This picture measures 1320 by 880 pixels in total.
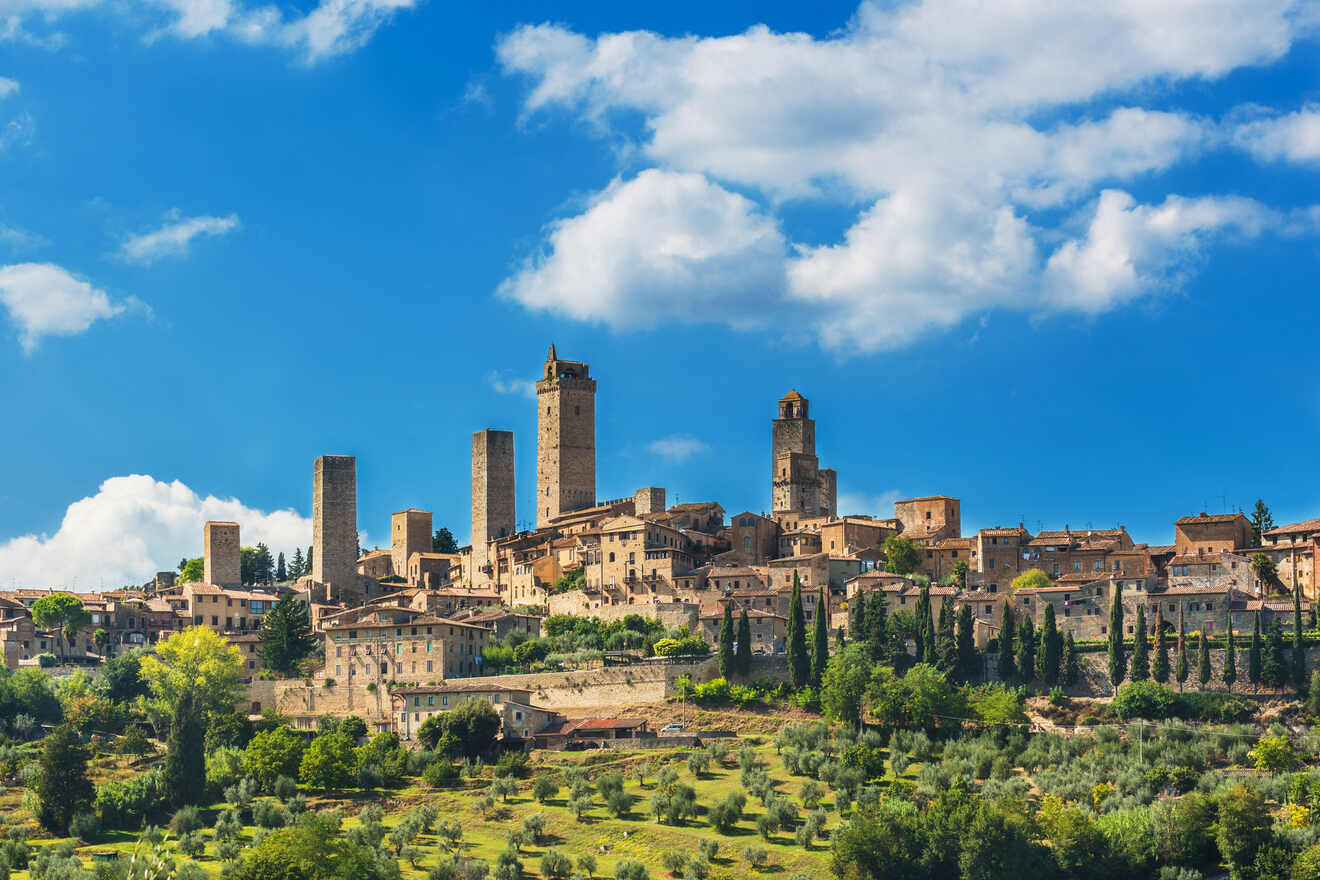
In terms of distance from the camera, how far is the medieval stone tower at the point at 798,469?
112 meters

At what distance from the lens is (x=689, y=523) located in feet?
348

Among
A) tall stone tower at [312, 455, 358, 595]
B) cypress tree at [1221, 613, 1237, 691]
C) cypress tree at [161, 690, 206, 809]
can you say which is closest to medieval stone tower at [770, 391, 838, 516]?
tall stone tower at [312, 455, 358, 595]

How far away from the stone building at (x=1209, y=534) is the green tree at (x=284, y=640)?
45234 mm

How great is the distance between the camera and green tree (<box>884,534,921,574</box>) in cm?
9481

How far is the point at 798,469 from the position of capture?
113 meters

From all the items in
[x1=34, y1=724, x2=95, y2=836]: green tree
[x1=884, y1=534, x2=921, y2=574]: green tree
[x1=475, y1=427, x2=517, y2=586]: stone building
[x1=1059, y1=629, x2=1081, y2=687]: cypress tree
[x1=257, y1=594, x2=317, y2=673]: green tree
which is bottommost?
[x1=34, y1=724, x2=95, y2=836]: green tree

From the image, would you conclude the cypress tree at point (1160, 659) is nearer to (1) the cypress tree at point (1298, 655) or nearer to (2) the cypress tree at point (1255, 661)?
(2) the cypress tree at point (1255, 661)

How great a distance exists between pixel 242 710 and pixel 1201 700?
45.2m

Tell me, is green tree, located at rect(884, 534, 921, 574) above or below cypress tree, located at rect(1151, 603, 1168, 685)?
above

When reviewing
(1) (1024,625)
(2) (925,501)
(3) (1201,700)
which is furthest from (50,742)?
(2) (925,501)

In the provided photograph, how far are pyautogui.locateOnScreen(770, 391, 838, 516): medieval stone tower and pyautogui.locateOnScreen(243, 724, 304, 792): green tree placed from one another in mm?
43884

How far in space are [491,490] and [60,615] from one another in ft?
99.9

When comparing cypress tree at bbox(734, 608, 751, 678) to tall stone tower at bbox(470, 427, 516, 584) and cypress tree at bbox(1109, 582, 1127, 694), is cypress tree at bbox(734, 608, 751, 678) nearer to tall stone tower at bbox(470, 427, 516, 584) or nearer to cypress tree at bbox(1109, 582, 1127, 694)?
cypress tree at bbox(1109, 582, 1127, 694)

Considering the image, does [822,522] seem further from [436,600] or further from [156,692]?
[156,692]
